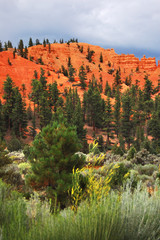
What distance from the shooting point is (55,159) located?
6410 mm

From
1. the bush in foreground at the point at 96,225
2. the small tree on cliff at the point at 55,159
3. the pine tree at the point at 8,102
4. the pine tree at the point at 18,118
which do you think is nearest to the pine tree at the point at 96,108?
the pine tree at the point at 18,118

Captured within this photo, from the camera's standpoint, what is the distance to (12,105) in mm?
Result: 50594

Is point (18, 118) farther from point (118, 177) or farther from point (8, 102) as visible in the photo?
point (118, 177)

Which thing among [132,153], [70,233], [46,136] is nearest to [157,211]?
[70,233]

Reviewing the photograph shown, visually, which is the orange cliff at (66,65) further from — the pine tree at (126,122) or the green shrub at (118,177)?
the green shrub at (118,177)

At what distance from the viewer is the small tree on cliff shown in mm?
6113

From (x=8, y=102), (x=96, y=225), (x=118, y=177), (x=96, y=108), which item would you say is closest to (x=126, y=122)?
(x=96, y=108)

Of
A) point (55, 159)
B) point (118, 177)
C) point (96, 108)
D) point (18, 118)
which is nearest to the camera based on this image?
point (55, 159)

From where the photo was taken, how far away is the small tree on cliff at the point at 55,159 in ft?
20.1

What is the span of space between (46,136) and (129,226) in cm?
466

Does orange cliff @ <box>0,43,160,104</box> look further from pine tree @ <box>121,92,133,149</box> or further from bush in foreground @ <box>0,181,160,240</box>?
bush in foreground @ <box>0,181,160,240</box>

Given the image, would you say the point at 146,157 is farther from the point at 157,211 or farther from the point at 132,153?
the point at 157,211

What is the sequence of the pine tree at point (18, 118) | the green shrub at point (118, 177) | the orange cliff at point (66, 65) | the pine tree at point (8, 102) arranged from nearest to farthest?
the green shrub at point (118, 177) → the pine tree at point (18, 118) → the pine tree at point (8, 102) → the orange cliff at point (66, 65)

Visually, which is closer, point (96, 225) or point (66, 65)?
point (96, 225)
